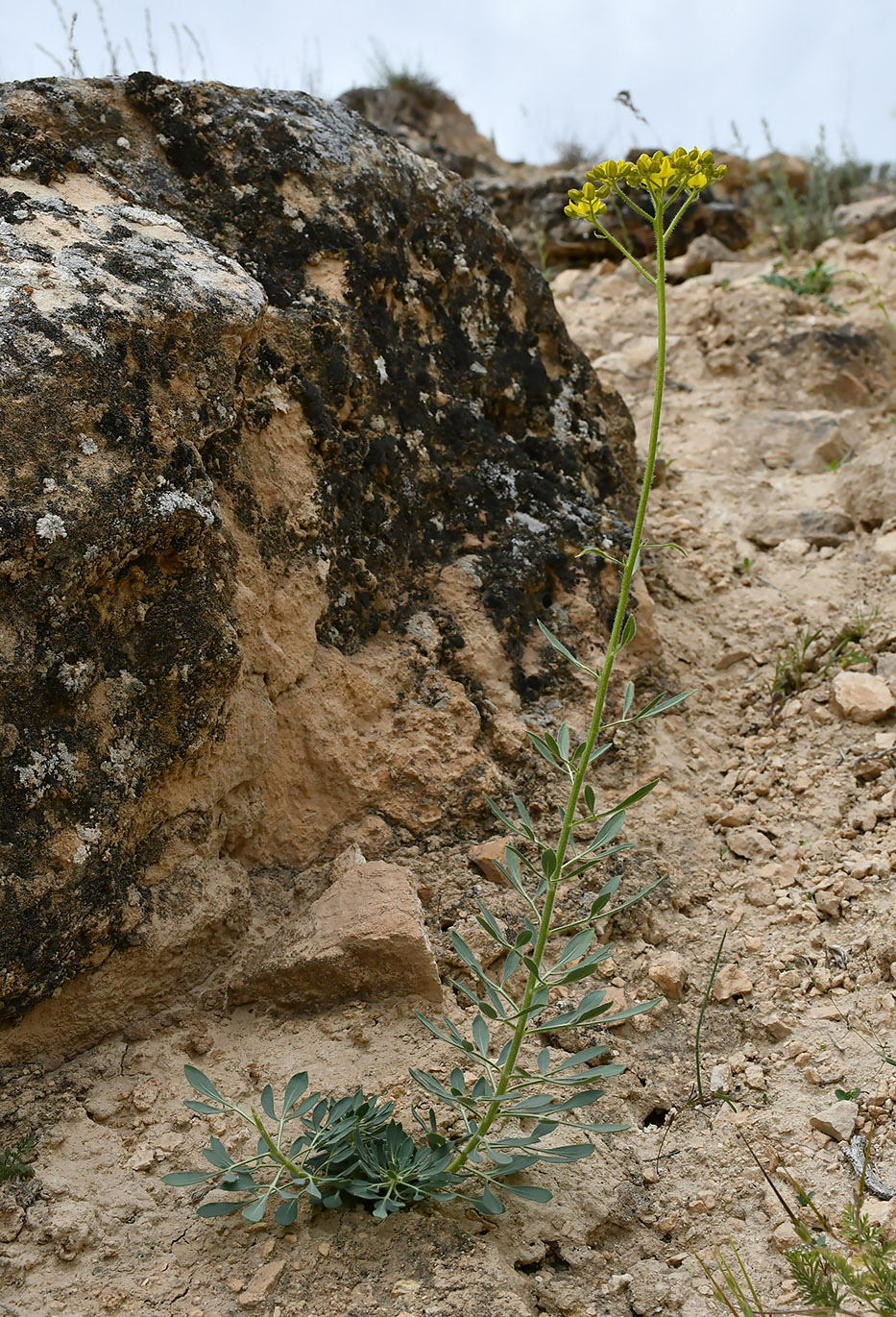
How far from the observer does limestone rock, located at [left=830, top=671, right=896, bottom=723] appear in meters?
2.82

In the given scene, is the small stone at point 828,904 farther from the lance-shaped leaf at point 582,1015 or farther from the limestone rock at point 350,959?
the limestone rock at point 350,959

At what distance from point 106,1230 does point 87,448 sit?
1416mm

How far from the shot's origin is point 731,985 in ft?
7.47

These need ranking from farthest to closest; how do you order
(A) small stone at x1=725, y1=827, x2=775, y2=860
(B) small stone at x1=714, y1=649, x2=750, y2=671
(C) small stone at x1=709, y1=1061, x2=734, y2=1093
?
(B) small stone at x1=714, y1=649, x2=750, y2=671
(A) small stone at x1=725, y1=827, x2=775, y2=860
(C) small stone at x1=709, y1=1061, x2=734, y2=1093

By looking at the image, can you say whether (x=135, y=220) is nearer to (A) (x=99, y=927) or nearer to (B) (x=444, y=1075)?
(A) (x=99, y=927)

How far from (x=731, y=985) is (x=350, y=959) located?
2.92ft

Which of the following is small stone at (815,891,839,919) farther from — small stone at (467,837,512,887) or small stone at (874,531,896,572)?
small stone at (874,531,896,572)

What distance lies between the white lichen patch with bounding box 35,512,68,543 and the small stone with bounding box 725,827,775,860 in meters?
1.85

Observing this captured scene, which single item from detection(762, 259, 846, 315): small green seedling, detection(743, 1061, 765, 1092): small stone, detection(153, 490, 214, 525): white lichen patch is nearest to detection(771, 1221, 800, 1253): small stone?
detection(743, 1061, 765, 1092): small stone

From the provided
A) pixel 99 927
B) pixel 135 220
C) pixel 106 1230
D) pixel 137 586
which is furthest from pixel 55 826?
pixel 135 220

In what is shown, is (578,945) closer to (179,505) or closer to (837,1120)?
(837,1120)

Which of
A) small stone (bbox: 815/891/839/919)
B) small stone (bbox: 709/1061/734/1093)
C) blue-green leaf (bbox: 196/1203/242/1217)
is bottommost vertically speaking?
small stone (bbox: 709/1061/734/1093)

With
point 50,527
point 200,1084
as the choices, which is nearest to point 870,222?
point 50,527

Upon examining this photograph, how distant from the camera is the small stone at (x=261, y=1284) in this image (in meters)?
1.58
